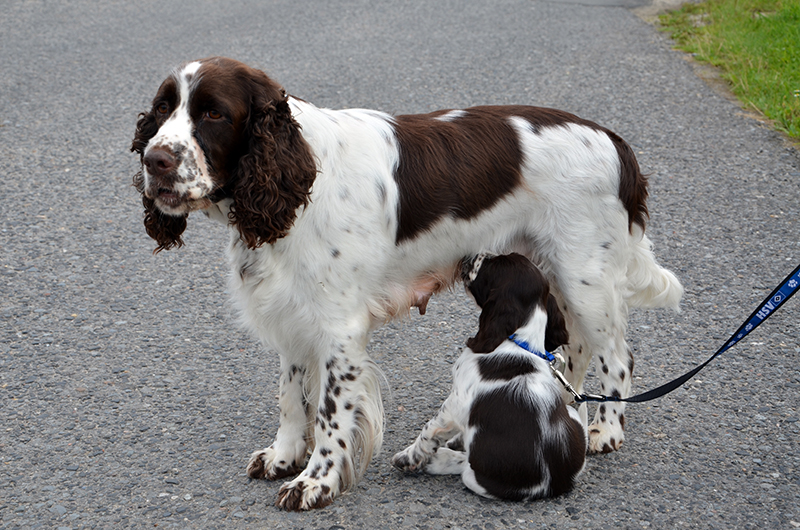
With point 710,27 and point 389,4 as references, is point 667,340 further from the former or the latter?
point 389,4

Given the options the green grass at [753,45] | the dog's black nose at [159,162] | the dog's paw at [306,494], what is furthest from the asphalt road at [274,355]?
the dog's black nose at [159,162]

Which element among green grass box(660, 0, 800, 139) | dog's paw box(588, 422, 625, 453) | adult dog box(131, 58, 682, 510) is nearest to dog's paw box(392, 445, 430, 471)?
adult dog box(131, 58, 682, 510)

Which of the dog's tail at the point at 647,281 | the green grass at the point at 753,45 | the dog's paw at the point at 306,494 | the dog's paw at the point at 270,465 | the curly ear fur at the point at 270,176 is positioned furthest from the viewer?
the green grass at the point at 753,45

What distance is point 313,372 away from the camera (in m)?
3.56

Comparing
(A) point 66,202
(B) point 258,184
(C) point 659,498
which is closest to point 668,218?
(C) point 659,498

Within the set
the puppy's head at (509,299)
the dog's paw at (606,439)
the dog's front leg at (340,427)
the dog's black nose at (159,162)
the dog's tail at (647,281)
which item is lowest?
the dog's paw at (606,439)

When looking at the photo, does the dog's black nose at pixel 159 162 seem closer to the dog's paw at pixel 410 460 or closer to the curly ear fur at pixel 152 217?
the curly ear fur at pixel 152 217

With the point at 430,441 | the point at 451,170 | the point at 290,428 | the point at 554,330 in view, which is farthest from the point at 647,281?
the point at 290,428

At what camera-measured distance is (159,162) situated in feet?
9.80

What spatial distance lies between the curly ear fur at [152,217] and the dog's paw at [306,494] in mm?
1155

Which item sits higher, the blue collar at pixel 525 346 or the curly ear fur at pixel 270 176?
the curly ear fur at pixel 270 176

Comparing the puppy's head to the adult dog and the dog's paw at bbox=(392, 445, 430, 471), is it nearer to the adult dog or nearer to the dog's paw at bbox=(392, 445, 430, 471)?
the adult dog

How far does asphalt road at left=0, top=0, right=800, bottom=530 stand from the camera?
3320mm

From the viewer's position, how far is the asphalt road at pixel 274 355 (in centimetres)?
332
